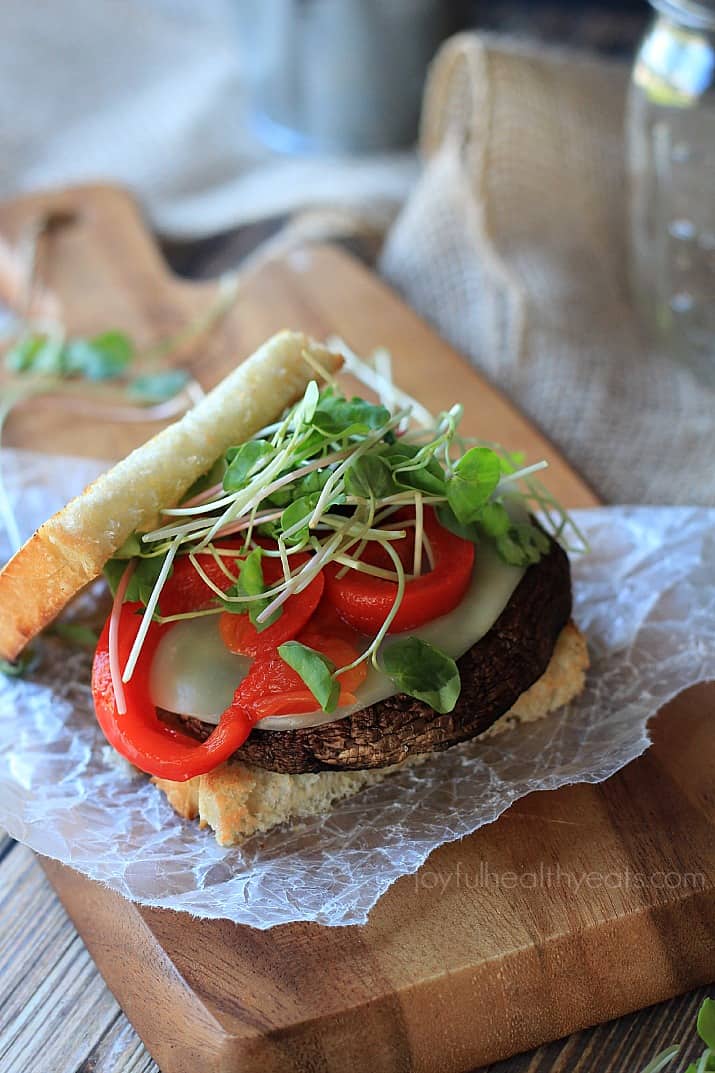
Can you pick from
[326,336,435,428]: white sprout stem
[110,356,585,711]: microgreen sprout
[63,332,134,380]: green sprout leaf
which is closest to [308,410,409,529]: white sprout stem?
[110,356,585,711]: microgreen sprout

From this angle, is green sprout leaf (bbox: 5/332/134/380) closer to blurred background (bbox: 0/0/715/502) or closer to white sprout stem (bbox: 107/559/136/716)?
blurred background (bbox: 0/0/715/502)

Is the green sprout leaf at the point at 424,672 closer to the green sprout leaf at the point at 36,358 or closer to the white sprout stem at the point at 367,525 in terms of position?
the white sprout stem at the point at 367,525

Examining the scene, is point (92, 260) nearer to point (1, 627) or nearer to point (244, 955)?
point (1, 627)

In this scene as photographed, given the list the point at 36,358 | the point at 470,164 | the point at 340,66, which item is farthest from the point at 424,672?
the point at 340,66

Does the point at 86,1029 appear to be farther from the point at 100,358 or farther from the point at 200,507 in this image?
the point at 100,358

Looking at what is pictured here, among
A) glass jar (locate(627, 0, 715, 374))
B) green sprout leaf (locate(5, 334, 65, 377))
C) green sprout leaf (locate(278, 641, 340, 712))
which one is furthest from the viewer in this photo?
green sprout leaf (locate(5, 334, 65, 377))
